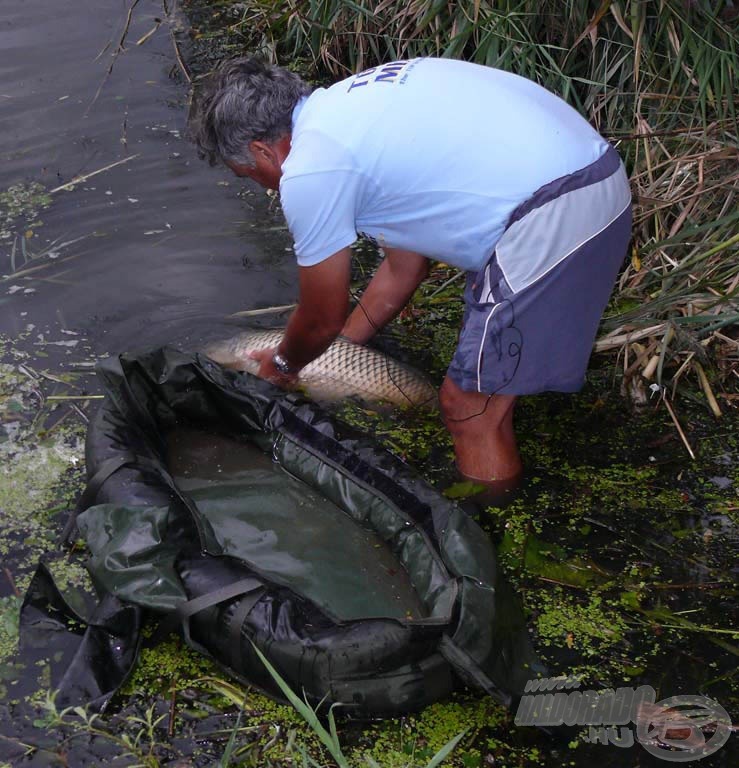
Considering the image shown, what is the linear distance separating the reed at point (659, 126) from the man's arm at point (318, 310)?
1.34 m

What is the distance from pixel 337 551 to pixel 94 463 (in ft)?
2.86

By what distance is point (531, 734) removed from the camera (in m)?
2.68

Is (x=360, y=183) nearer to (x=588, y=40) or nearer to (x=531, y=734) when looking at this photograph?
(x=531, y=734)

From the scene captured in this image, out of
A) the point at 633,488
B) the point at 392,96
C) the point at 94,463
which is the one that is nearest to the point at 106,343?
the point at 94,463

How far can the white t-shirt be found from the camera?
115 inches

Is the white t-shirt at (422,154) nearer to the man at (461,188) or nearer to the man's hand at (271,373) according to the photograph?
the man at (461,188)

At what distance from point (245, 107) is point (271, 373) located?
126 centimetres

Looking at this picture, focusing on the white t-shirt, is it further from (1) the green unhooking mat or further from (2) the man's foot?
(2) the man's foot

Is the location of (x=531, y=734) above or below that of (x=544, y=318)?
below

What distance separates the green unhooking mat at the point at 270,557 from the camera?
265 cm

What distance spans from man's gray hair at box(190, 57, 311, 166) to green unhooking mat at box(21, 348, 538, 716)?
2.98 ft

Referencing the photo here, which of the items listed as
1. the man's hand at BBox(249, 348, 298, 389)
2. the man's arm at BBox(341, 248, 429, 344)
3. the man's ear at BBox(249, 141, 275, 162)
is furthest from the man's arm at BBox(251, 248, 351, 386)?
the man's arm at BBox(341, 248, 429, 344)

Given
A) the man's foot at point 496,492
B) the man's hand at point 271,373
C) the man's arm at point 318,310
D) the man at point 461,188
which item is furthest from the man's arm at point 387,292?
the man's foot at point 496,492

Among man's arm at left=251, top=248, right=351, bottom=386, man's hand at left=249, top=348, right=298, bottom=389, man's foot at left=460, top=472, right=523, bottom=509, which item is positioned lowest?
man's foot at left=460, top=472, right=523, bottom=509
